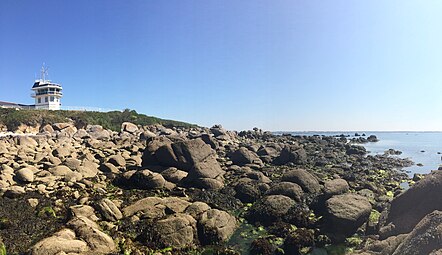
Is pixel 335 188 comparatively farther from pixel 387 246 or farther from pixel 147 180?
pixel 147 180

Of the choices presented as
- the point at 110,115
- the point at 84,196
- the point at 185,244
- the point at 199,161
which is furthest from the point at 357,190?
the point at 110,115

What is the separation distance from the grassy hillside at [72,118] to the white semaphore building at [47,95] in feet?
26.7

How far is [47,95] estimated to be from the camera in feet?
210

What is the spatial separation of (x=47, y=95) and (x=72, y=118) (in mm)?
13335

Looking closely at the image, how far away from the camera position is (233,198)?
19.1 m

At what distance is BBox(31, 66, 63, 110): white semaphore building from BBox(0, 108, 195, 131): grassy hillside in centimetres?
814

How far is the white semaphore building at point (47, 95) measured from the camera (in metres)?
63.8

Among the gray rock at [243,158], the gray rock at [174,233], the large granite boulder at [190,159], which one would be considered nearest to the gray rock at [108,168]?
the large granite boulder at [190,159]

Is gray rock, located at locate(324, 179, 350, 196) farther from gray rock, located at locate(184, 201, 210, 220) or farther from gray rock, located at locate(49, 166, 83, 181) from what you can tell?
gray rock, located at locate(49, 166, 83, 181)

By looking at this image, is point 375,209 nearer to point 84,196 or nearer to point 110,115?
point 84,196

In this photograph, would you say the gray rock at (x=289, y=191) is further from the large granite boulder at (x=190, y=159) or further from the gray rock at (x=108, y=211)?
the gray rock at (x=108, y=211)

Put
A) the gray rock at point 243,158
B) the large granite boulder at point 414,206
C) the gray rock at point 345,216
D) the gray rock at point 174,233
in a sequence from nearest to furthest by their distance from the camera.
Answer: the gray rock at point 174,233 → the large granite boulder at point 414,206 → the gray rock at point 345,216 → the gray rock at point 243,158

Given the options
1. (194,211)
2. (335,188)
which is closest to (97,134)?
(194,211)

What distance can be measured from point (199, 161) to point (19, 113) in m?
39.9
